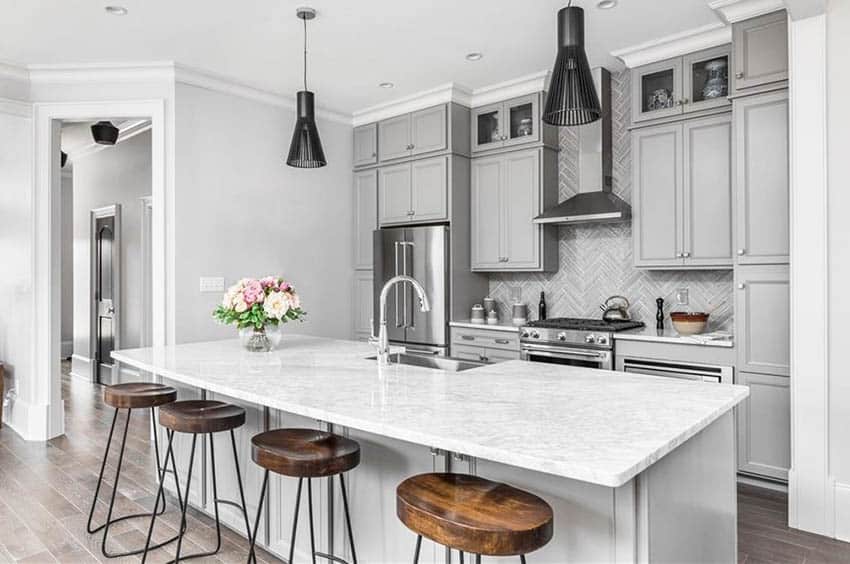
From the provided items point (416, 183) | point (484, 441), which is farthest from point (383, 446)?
point (416, 183)

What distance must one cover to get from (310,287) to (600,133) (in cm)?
273

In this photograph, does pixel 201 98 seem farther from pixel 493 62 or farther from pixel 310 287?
pixel 493 62

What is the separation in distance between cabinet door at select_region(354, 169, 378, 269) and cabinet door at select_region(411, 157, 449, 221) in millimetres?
504

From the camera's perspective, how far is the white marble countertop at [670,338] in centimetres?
349

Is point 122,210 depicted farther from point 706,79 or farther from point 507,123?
point 706,79

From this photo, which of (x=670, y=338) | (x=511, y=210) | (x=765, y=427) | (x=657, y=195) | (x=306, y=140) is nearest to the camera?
(x=306, y=140)

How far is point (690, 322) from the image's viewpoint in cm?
373

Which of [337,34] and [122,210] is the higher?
[337,34]

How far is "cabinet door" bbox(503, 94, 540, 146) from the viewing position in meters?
4.59

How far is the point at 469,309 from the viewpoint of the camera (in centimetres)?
505

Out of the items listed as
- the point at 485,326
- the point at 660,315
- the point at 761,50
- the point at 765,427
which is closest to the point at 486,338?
the point at 485,326

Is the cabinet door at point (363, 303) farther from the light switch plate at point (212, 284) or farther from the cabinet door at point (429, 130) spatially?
the light switch plate at point (212, 284)

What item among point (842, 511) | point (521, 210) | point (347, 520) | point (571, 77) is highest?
point (571, 77)

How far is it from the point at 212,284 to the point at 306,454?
9.43 feet
